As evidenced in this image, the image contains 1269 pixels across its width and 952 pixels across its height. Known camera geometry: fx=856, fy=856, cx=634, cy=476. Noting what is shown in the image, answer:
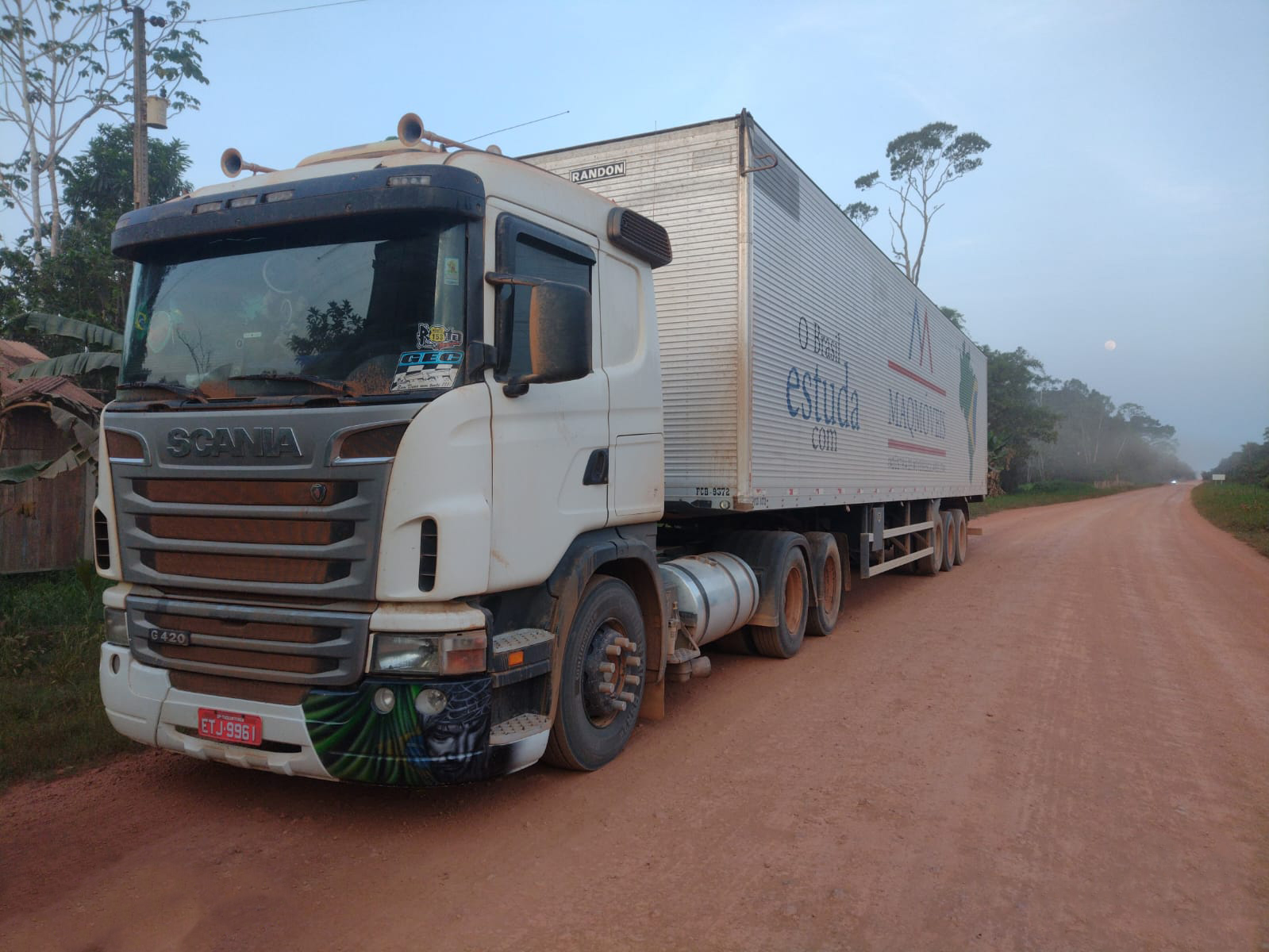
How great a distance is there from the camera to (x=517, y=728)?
3.90m

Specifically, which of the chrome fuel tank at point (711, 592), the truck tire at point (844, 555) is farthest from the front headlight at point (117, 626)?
the truck tire at point (844, 555)

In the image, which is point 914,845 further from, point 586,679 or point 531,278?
point 531,278

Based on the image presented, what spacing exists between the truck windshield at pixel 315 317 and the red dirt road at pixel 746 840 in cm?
201

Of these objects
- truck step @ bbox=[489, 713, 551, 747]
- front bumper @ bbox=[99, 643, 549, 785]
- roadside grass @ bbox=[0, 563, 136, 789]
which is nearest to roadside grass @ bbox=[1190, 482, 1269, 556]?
truck step @ bbox=[489, 713, 551, 747]

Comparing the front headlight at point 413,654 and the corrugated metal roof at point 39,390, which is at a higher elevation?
the corrugated metal roof at point 39,390

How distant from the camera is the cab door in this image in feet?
12.7

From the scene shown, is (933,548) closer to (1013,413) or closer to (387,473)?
(387,473)

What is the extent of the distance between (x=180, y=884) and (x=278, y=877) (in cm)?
37

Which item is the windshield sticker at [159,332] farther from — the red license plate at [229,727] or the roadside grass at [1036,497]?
the roadside grass at [1036,497]

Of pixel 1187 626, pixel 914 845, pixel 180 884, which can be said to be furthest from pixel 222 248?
pixel 1187 626

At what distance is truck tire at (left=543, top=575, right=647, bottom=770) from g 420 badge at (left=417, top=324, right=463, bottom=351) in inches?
59.5

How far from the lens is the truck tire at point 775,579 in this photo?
7312 mm

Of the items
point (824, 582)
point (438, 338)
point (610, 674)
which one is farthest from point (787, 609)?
point (438, 338)

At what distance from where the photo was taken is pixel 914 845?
3.88 metres
